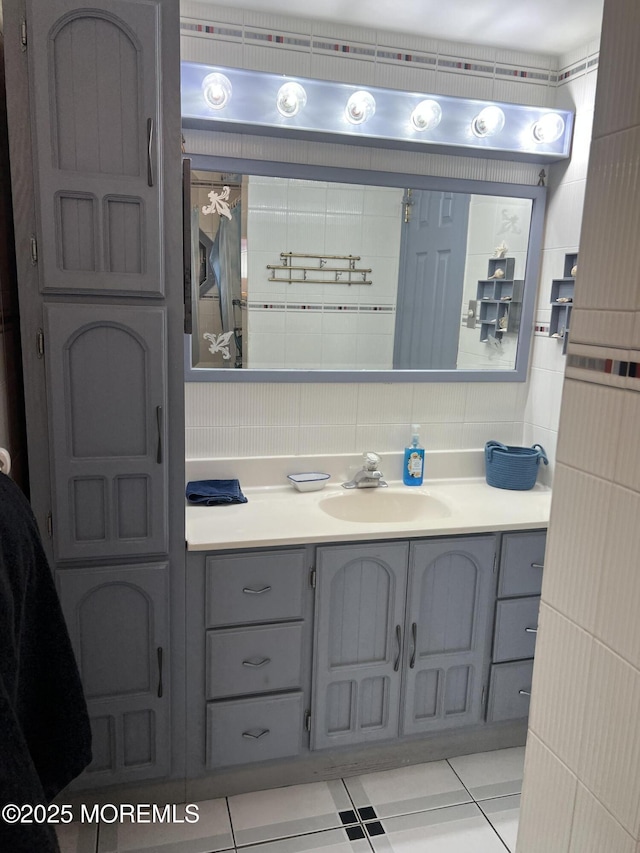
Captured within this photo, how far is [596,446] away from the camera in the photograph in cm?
101

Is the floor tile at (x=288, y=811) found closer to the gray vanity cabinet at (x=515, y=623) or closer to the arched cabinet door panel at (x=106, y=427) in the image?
the gray vanity cabinet at (x=515, y=623)

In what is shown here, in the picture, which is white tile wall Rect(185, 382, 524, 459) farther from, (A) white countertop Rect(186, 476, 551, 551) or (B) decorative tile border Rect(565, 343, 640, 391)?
(B) decorative tile border Rect(565, 343, 640, 391)

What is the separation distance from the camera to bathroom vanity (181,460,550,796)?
1.85 metres

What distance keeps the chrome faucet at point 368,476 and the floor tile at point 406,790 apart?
0.91 meters

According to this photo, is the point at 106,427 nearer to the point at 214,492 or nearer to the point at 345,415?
the point at 214,492

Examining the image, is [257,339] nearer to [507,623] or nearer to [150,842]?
[507,623]

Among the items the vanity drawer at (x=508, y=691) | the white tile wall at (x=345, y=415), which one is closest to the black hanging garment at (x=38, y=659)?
the white tile wall at (x=345, y=415)

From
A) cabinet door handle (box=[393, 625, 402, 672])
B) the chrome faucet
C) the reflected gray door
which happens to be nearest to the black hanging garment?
cabinet door handle (box=[393, 625, 402, 672])

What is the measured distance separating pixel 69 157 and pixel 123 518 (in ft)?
2.82

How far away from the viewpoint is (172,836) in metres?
1.83

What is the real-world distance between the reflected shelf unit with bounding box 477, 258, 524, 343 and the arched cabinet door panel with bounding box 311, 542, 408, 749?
37.8 inches

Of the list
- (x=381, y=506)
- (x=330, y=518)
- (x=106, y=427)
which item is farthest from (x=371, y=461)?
(x=106, y=427)

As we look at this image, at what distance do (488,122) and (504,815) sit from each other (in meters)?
2.15

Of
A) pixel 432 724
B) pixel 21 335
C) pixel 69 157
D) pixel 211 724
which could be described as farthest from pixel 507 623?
pixel 69 157
